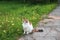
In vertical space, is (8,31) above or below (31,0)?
above

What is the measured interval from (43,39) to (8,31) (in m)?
1.25

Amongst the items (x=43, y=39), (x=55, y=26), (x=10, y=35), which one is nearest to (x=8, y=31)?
(x=10, y=35)

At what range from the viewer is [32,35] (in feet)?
27.6

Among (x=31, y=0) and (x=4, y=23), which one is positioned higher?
(x=4, y=23)

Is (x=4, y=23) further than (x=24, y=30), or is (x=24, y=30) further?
(x=4, y=23)

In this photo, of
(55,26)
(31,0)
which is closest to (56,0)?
(31,0)

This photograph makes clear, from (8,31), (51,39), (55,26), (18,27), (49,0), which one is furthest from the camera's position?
(49,0)

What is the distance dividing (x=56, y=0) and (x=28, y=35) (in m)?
13.7

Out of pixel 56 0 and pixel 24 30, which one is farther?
pixel 56 0

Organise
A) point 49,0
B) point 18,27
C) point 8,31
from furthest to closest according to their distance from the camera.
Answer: point 49,0, point 18,27, point 8,31

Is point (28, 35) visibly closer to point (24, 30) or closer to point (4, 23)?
point (24, 30)

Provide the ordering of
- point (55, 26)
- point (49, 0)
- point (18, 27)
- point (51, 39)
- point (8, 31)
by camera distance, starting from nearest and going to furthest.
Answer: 1. point (51, 39)
2. point (8, 31)
3. point (18, 27)
4. point (55, 26)
5. point (49, 0)

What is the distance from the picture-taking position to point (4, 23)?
9633 mm

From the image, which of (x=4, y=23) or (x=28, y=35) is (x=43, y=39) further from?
(x=4, y=23)
